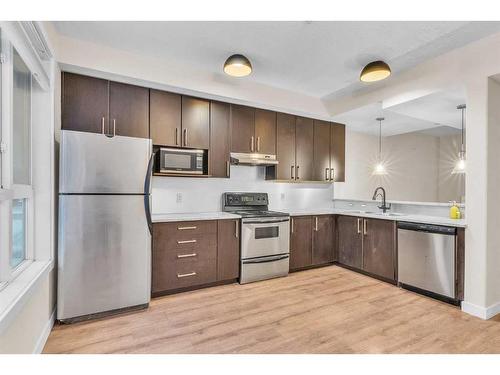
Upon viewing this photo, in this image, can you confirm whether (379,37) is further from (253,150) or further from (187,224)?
(187,224)

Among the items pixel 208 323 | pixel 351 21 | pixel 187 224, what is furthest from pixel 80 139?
pixel 351 21

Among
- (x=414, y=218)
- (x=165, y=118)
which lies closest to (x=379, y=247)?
(x=414, y=218)

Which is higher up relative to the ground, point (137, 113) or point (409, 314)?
point (137, 113)

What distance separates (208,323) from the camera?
2344mm

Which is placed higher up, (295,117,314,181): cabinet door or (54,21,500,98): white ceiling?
(54,21,500,98): white ceiling

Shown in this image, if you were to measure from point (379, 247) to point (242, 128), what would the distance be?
2434mm

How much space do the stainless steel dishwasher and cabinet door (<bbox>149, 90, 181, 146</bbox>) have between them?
9.76 feet

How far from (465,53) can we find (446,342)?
271 centimetres

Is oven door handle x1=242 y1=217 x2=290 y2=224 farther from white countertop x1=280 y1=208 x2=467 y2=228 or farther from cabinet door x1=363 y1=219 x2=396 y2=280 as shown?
cabinet door x1=363 y1=219 x2=396 y2=280

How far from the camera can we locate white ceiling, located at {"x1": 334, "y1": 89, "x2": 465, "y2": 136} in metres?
3.21

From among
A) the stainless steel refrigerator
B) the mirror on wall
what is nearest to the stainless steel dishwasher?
the mirror on wall

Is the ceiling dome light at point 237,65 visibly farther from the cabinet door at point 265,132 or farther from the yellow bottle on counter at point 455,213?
the yellow bottle on counter at point 455,213

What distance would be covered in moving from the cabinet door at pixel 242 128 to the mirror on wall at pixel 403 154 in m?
1.51

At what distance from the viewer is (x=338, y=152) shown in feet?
15.0
